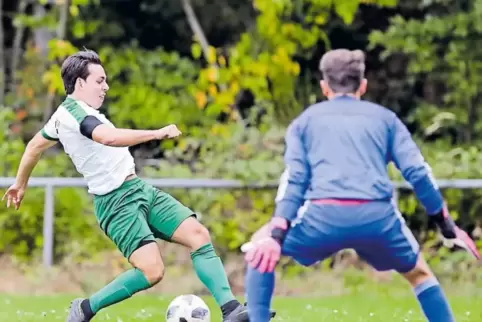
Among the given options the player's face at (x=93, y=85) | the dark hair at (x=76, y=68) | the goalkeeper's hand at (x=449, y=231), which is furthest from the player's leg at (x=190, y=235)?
the goalkeeper's hand at (x=449, y=231)

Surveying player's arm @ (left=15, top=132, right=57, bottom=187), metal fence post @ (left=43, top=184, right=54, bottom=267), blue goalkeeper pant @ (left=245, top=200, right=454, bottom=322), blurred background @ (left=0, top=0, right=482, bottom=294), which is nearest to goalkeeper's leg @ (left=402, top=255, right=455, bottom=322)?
blue goalkeeper pant @ (left=245, top=200, right=454, bottom=322)

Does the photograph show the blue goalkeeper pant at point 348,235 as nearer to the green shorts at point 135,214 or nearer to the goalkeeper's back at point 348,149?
the goalkeeper's back at point 348,149

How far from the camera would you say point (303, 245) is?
5.06m

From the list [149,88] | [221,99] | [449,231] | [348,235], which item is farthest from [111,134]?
[149,88]

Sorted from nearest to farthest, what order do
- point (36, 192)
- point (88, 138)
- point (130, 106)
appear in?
point (88, 138) < point (36, 192) < point (130, 106)

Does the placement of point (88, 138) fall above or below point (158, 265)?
above

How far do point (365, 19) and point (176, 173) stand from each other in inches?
187

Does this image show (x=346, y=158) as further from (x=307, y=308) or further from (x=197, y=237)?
(x=307, y=308)

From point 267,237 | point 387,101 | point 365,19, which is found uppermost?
point 267,237

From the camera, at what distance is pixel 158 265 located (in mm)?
6207

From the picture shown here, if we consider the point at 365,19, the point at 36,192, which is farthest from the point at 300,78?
the point at 36,192

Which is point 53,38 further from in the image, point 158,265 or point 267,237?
point 267,237

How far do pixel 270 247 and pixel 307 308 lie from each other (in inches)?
136

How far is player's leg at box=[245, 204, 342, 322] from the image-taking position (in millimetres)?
5008
